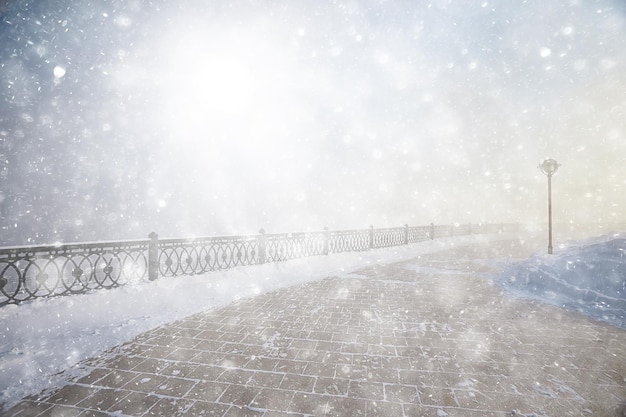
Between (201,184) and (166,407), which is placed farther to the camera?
(201,184)

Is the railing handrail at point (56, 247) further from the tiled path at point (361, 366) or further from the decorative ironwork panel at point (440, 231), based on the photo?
the decorative ironwork panel at point (440, 231)

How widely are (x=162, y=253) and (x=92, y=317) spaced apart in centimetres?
438

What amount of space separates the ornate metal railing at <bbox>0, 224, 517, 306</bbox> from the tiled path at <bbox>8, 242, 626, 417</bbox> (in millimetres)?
3755

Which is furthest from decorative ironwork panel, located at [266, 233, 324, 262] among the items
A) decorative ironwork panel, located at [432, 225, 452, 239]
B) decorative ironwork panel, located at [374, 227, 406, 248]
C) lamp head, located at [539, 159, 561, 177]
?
decorative ironwork panel, located at [432, 225, 452, 239]

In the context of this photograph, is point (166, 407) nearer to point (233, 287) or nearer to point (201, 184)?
point (233, 287)

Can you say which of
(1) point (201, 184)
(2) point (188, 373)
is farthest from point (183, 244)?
(1) point (201, 184)

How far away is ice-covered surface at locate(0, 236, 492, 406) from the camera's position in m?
3.73

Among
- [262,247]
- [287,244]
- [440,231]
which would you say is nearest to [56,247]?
[262,247]

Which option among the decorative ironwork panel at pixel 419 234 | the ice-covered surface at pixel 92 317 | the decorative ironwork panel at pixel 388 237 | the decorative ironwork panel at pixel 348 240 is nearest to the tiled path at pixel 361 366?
the ice-covered surface at pixel 92 317

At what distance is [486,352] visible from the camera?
4.18 meters

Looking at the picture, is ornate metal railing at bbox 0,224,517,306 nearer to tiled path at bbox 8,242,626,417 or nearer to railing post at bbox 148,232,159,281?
railing post at bbox 148,232,159,281

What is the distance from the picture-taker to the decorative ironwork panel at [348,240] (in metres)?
15.9

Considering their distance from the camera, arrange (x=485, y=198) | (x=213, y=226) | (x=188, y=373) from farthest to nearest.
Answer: (x=213, y=226), (x=485, y=198), (x=188, y=373)

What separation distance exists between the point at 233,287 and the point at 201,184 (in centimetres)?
11182
